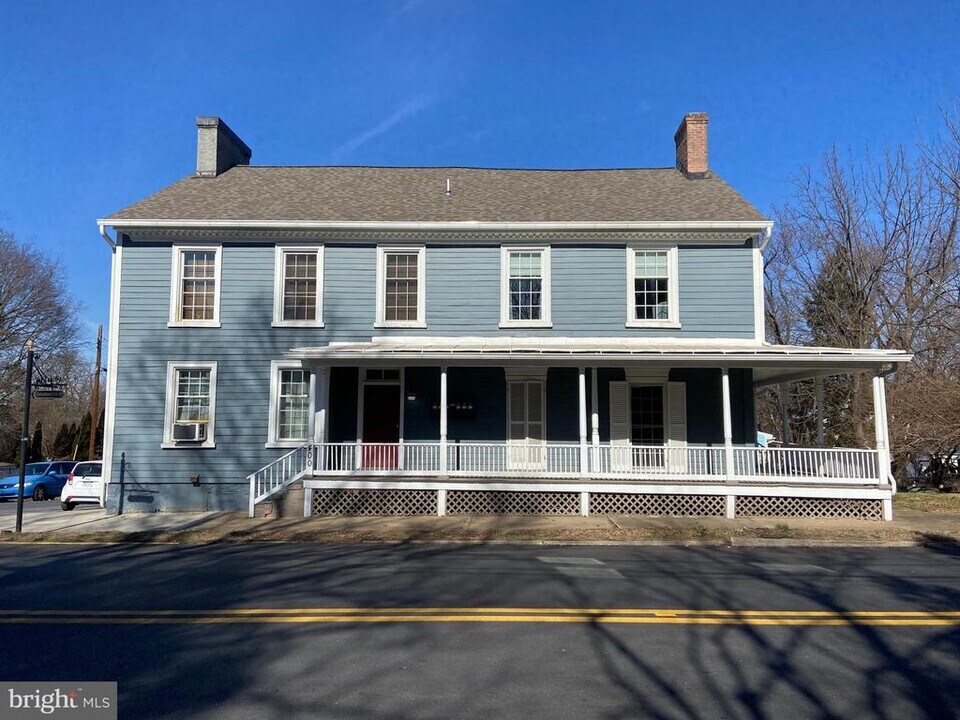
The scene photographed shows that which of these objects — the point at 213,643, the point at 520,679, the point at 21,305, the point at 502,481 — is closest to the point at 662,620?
the point at 520,679

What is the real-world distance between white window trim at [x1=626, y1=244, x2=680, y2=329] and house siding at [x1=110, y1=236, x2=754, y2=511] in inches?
5.4

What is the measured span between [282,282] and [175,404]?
386cm

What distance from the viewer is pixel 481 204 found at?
55.5 ft

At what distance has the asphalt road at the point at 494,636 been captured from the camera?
14.1ft

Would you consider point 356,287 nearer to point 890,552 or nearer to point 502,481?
point 502,481

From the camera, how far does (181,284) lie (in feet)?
52.0

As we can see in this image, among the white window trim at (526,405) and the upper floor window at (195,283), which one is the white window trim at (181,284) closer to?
the upper floor window at (195,283)

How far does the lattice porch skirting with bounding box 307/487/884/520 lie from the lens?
1345 centimetres

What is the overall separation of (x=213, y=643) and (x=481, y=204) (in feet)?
43.7

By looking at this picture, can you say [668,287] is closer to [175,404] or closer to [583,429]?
[583,429]

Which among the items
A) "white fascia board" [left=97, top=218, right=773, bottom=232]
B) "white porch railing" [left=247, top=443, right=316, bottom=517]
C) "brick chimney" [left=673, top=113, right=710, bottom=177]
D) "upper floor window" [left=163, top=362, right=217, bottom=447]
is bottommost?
"white porch railing" [left=247, top=443, right=316, bottom=517]

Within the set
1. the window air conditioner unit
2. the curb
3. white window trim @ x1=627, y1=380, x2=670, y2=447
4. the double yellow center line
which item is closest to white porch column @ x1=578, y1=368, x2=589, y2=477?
white window trim @ x1=627, y1=380, x2=670, y2=447

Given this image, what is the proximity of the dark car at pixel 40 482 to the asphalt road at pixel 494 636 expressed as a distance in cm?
1763

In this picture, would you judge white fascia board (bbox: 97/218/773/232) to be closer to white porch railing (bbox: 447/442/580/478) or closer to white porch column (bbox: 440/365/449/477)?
white porch column (bbox: 440/365/449/477)
